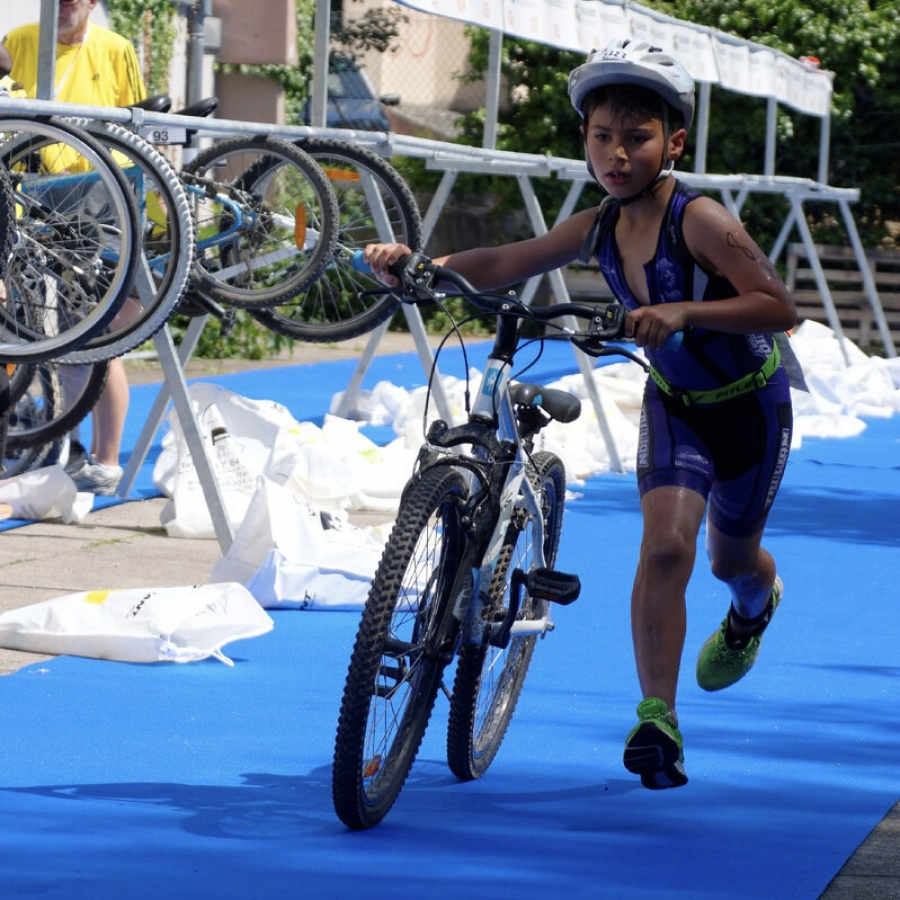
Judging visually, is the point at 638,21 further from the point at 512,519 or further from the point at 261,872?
the point at 261,872

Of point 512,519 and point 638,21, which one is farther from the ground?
point 638,21

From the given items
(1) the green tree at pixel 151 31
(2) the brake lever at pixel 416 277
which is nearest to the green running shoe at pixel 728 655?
(2) the brake lever at pixel 416 277

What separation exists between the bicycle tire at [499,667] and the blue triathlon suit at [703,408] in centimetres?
33

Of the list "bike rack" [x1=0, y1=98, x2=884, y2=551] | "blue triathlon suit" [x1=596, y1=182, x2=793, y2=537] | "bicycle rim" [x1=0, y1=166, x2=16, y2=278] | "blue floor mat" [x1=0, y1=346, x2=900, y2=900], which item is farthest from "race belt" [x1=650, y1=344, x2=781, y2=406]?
"bike rack" [x1=0, y1=98, x2=884, y2=551]

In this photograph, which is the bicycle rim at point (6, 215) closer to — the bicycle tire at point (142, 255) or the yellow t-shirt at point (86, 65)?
the bicycle tire at point (142, 255)

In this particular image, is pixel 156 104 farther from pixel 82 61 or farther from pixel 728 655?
pixel 728 655

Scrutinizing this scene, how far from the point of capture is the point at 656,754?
4062mm

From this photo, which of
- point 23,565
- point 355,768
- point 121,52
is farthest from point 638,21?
point 355,768

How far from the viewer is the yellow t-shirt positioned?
8.39 metres

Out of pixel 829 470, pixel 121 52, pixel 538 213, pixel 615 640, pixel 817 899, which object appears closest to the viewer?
pixel 817 899

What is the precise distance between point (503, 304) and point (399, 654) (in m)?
0.79

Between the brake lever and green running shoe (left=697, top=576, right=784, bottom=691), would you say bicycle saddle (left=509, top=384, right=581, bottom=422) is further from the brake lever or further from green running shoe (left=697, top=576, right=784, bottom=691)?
green running shoe (left=697, top=576, right=784, bottom=691)

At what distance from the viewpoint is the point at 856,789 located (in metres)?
4.61

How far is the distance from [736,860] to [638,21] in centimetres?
821
